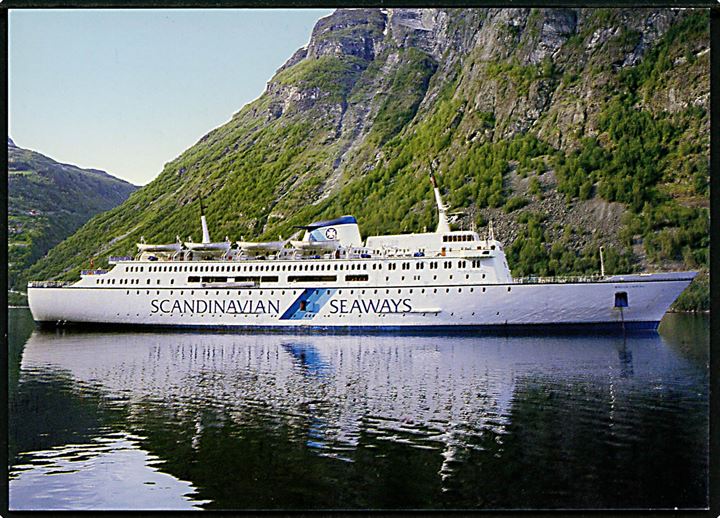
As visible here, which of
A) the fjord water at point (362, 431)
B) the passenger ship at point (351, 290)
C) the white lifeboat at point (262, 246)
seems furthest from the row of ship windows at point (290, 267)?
the fjord water at point (362, 431)

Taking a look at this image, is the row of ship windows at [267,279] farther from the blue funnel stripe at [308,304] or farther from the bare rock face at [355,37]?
the bare rock face at [355,37]

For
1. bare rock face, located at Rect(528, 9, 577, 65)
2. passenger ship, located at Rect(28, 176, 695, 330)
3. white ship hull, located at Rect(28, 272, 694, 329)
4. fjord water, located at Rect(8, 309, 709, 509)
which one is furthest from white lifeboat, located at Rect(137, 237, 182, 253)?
bare rock face, located at Rect(528, 9, 577, 65)

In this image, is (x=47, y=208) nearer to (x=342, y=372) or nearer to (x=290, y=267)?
(x=290, y=267)

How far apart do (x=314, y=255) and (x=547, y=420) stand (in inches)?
735

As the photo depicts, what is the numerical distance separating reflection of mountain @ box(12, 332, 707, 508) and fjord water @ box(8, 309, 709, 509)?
4 centimetres

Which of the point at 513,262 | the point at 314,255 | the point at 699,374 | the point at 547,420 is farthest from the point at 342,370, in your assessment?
the point at 513,262

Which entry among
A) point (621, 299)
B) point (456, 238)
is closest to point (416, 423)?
point (456, 238)

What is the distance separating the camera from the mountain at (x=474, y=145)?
51.8 metres

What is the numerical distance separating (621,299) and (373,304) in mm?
9901

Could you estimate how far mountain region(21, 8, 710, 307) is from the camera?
51.8 m

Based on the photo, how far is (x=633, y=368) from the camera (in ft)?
62.7

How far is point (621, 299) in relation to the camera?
27156 mm

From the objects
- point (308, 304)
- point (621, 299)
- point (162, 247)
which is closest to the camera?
point (621, 299)

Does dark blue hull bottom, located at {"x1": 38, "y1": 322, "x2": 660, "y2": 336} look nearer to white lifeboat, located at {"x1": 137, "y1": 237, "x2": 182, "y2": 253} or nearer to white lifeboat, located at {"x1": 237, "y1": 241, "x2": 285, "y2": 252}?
white lifeboat, located at {"x1": 237, "y1": 241, "x2": 285, "y2": 252}
